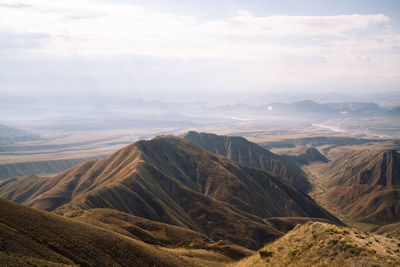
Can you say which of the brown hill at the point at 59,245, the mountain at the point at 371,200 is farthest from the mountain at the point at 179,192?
the brown hill at the point at 59,245

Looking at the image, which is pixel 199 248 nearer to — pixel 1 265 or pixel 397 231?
pixel 1 265

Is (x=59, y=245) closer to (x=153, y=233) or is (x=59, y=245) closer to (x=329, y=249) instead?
(x=329, y=249)

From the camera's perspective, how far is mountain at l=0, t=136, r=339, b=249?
91.9 m

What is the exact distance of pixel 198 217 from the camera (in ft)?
339

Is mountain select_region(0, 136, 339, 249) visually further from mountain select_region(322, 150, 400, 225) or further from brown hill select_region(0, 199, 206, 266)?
brown hill select_region(0, 199, 206, 266)

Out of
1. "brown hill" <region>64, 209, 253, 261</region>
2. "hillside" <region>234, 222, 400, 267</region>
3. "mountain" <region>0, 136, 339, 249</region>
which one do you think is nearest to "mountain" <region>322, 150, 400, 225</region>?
"mountain" <region>0, 136, 339, 249</region>

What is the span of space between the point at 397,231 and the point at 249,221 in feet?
187

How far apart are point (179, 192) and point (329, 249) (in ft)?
296

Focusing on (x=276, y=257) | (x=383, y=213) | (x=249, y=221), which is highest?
(x=276, y=257)

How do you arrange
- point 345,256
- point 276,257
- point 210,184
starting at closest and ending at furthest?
point 345,256 < point 276,257 < point 210,184

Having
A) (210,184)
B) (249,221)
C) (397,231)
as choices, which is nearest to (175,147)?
(210,184)

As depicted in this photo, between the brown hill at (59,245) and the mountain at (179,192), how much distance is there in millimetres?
35275

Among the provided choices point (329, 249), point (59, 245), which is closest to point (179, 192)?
point (59, 245)

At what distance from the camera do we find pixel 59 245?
30562mm
